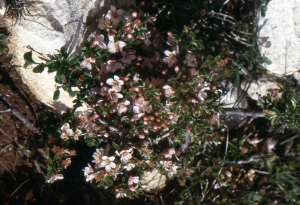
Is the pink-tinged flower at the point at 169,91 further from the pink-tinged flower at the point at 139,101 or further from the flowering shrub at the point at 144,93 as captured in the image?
the pink-tinged flower at the point at 139,101

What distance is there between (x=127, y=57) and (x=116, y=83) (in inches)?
10.7

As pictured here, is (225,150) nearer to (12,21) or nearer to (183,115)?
(183,115)

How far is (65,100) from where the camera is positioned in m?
3.62

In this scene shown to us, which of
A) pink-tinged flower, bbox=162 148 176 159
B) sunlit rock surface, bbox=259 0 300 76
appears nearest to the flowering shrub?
pink-tinged flower, bbox=162 148 176 159

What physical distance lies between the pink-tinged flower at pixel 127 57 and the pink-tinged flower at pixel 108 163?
84 centimetres

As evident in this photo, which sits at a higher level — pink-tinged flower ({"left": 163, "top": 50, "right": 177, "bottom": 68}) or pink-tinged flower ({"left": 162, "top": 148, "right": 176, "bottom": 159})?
pink-tinged flower ({"left": 163, "top": 50, "right": 177, "bottom": 68})

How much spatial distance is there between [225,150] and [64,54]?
203 cm

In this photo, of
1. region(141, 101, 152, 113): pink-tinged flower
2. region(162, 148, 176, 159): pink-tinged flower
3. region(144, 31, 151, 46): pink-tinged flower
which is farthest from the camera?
region(162, 148, 176, 159): pink-tinged flower

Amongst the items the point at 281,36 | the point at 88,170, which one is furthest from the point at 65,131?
the point at 281,36

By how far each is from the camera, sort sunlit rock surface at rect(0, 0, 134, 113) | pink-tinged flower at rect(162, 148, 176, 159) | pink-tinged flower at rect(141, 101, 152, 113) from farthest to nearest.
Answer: pink-tinged flower at rect(162, 148, 176, 159) < pink-tinged flower at rect(141, 101, 152, 113) < sunlit rock surface at rect(0, 0, 134, 113)

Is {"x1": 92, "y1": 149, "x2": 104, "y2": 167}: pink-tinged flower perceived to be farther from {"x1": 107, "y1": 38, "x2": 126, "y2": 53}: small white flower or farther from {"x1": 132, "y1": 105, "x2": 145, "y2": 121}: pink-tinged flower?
{"x1": 107, "y1": 38, "x2": 126, "y2": 53}: small white flower

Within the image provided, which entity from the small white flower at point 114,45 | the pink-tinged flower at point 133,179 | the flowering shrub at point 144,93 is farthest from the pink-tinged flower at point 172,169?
the small white flower at point 114,45

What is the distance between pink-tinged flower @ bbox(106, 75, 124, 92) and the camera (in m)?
3.17

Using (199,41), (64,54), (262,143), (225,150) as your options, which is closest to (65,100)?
(64,54)
